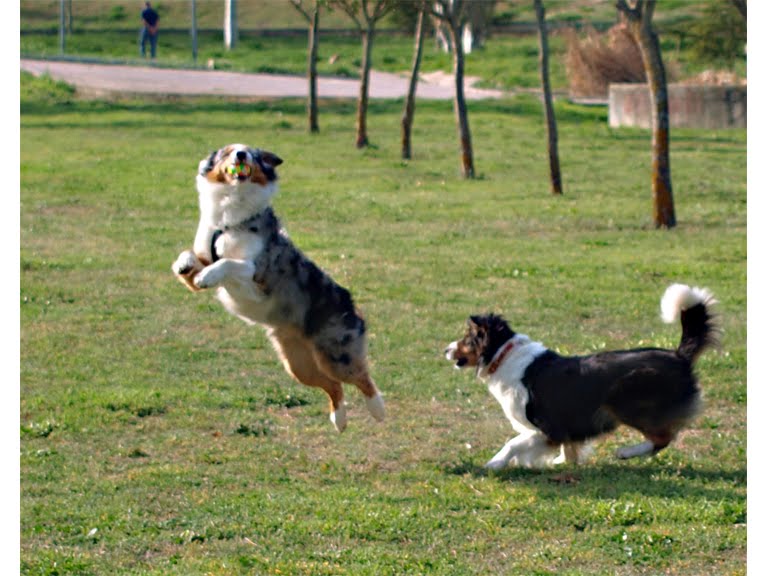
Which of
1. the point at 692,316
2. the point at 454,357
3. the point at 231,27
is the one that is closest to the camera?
the point at 692,316

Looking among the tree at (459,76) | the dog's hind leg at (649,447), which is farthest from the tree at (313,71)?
the dog's hind leg at (649,447)

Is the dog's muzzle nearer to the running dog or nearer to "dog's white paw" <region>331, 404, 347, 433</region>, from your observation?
the running dog

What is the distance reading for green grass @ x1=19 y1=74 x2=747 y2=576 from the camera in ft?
23.2

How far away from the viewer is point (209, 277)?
24.2 feet

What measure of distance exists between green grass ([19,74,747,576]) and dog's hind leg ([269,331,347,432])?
1.16 feet

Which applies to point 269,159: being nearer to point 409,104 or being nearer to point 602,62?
Answer: point 409,104

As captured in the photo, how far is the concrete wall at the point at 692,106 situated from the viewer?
3103 centimetres

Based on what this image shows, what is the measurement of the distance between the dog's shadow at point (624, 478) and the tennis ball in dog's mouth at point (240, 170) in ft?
7.94

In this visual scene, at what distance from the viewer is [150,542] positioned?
7055mm

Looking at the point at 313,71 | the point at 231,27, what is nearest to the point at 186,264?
the point at 313,71

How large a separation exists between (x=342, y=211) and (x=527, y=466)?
455 inches

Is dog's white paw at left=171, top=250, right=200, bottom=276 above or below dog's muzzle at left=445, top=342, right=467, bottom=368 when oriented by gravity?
above

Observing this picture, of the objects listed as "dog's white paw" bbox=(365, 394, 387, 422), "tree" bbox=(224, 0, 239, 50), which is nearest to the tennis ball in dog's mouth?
"dog's white paw" bbox=(365, 394, 387, 422)

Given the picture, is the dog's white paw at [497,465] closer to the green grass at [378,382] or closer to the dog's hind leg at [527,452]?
the dog's hind leg at [527,452]
